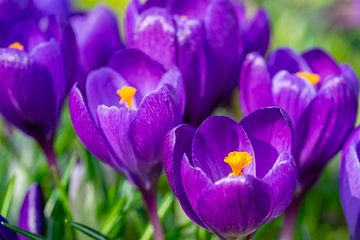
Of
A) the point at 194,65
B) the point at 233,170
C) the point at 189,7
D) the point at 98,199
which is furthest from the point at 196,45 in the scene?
the point at 98,199

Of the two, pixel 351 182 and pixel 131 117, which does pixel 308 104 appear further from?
pixel 131 117

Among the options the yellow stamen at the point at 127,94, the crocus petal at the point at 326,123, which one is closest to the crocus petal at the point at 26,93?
the yellow stamen at the point at 127,94

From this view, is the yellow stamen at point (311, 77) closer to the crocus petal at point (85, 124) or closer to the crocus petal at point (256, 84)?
the crocus petal at point (256, 84)

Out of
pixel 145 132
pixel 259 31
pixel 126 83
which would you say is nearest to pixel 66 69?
pixel 126 83

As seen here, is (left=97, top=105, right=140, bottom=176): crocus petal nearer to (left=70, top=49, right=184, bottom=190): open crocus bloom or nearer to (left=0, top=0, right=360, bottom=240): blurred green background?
(left=70, top=49, right=184, bottom=190): open crocus bloom

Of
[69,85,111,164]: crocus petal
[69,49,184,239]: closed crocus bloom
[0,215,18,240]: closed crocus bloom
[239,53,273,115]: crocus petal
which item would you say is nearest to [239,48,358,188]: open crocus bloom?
[239,53,273,115]: crocus petal

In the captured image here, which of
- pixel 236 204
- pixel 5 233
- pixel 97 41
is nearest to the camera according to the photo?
pixel 236 204
